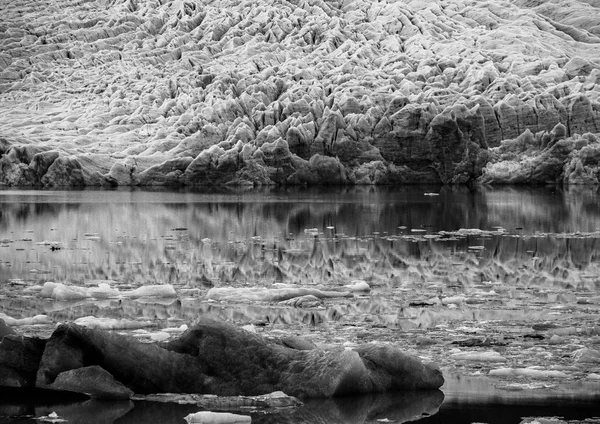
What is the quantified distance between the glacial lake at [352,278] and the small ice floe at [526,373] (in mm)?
118

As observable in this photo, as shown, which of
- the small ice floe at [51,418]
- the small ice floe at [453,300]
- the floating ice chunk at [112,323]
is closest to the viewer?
the small ice floe at [51,418]

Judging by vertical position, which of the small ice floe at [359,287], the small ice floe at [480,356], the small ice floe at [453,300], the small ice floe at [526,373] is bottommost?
the small ice floe at [526,373]

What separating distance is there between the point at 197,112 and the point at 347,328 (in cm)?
3522

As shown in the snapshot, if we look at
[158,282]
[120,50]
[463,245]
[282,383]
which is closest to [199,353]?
[282,383]

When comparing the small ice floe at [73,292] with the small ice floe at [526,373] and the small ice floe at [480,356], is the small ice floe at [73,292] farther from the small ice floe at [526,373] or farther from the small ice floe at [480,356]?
the small ice floe at [526,373]

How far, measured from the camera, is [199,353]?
577 centimetres

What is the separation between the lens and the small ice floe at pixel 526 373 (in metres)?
6.04

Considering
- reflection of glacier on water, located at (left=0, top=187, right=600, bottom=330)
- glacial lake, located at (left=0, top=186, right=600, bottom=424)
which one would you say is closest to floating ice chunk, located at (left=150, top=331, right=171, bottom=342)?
glacial lake, located at (left=0, top=186, right=600, bottom=424)

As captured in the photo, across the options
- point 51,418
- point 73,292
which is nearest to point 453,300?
point 73,292

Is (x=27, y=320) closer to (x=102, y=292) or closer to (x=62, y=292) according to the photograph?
(x=62, y=292)

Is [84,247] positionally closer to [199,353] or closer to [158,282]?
[158,282]

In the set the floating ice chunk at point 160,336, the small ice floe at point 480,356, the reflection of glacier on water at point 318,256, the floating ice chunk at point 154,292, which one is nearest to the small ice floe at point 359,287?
the reflection of glacier on water at point 318,256

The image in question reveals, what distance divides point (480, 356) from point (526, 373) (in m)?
0.48

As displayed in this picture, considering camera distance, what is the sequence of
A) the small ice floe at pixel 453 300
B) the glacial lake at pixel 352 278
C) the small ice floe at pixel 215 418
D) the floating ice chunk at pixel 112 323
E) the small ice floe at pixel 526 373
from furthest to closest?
the small ice floe at pixel 453 300
the floating ice chunk at pixel 112 323
the small ice floe at pixel 526 373
the glacial lake at pixel 352 278
the small ice floe at pixel 215 418
